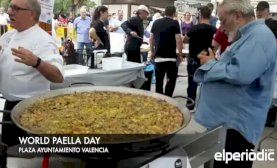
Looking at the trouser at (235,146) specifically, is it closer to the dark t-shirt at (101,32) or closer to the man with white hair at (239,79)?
the man with white hair at (239,79)

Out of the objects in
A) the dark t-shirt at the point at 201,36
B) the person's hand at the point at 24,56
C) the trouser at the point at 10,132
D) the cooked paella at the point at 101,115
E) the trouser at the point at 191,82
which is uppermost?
the person's hand at the point at 24,56

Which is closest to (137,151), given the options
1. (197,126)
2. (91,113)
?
(91,113)

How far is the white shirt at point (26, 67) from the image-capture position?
9.15ft

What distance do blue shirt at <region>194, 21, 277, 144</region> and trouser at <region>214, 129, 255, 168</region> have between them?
42mm

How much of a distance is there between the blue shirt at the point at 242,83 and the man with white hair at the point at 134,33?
4964 mm

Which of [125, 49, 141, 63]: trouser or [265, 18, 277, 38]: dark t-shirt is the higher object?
[265, 18, 277, 38]: dark t-shirt

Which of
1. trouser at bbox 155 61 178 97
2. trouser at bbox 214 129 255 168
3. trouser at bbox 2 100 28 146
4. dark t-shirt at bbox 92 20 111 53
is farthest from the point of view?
dark t-shirt at bbox 92 20 111 53

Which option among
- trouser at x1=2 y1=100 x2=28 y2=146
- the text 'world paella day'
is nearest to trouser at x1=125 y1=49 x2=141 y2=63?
trouser at x1=2 y1=100 x2=28 y2=146

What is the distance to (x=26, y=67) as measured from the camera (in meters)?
2.77

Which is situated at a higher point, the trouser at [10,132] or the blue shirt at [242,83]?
the blue shirt at [242,83]

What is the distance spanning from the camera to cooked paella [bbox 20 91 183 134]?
2.16 m

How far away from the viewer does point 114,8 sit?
25.3 m

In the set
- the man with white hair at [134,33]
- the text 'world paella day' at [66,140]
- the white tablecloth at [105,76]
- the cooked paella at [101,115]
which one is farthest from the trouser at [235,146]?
the man with white hair at [134,33]

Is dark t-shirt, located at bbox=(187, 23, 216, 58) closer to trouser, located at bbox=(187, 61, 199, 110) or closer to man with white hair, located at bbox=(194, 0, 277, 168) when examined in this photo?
trouser, located at bbox=(187, 61, 199, 110)
